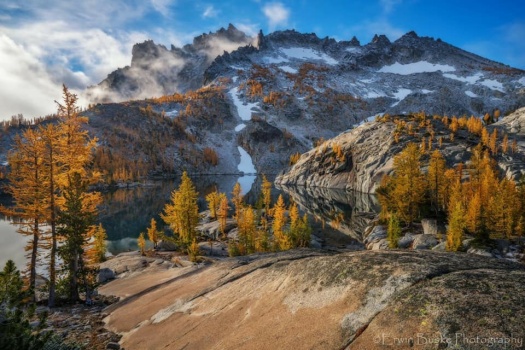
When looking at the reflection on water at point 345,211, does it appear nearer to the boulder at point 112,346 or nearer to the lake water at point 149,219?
the lake water at point 149,219

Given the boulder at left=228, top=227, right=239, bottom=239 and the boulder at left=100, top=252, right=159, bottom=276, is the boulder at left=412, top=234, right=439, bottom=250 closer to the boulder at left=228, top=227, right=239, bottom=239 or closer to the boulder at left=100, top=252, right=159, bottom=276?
the boulder at left=228, top=227, right=239, bottom=239

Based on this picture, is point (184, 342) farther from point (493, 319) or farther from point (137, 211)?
point (137, 211)

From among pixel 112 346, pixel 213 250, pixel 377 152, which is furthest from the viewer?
pixel 377 152

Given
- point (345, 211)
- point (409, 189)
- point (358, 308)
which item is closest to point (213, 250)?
point (409, 189)

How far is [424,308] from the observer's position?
565 centimetres

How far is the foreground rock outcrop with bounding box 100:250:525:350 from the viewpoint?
5.12 meters

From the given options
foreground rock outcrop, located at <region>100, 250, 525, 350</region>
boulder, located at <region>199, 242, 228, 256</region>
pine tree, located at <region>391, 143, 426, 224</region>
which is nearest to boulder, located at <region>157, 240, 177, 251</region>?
boulder, located at <region>199, 242, 228, 256</region>

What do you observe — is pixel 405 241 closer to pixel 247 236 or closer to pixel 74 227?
pixel 247 236

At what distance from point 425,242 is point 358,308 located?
33.1m

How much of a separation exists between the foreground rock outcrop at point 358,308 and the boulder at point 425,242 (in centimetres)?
2836

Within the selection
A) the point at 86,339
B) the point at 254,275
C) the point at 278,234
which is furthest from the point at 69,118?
the point at 278,234

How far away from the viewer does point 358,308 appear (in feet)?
21.6

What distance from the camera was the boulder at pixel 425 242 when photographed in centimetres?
3392

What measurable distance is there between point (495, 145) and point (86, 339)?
123685 millimetres
